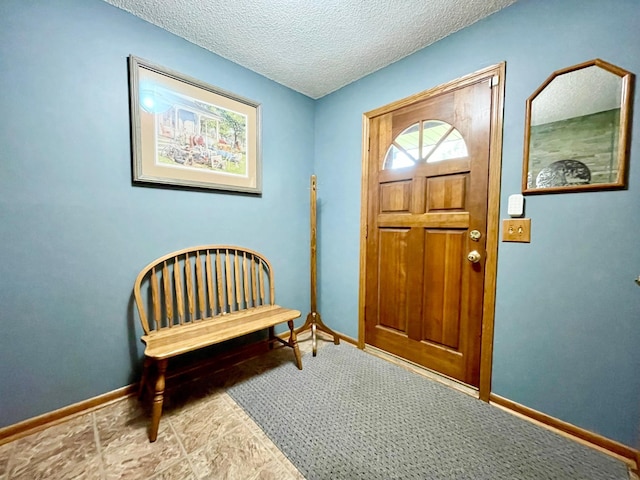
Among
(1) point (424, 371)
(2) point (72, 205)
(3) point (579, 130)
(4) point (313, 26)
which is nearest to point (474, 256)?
(3) point (579, 130)

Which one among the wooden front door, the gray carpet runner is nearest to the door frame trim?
the wooden front door

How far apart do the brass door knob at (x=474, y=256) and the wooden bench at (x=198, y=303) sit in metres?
1.27

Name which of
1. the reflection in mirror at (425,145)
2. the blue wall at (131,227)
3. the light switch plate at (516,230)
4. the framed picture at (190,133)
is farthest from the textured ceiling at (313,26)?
the light switch plate at (516,230)

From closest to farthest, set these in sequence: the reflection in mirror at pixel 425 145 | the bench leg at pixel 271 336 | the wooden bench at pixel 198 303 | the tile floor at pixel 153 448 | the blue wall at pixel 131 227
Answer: the tile floor at pixel 153 448
the blue wall at pixel 131 227
the wooden bench at pixel 198 303
the reflection in mirror at pixel 425 145
the bench leg at pixel 271 336

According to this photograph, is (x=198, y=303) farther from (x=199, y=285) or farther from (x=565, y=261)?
(x=565, y=261)

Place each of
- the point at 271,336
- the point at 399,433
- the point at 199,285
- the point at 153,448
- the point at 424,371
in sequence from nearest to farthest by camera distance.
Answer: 1. the point at 153,448
2. the point at 399,433
3. the point at 199,285
4. the point at 424,371
5. the point at 271,336

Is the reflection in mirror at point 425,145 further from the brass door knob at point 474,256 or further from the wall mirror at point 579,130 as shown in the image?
the brass door knob at point 474,256

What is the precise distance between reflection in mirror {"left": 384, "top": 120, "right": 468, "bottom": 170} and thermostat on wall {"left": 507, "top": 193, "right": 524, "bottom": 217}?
1.33ft

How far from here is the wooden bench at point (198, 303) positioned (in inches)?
54.8

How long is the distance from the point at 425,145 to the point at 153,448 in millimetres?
2380

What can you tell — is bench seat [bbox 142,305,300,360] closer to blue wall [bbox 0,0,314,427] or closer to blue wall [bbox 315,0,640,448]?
blue wall [bbox 0,0,314,427]

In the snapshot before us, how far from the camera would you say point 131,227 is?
1.53 meters

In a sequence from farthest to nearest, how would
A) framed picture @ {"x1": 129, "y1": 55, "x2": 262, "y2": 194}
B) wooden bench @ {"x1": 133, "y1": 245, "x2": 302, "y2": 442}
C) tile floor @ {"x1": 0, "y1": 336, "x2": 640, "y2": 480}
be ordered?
framed picture @ {"x1": 129, "y1": 55, "x2": 262, "y2": 194} → wooden bench @ {"x1": 133, "y1": 245, "x2": 302, "y2": 442} → tile floor @ {"x1": 0, "y1": 336, "x2": 640, "y2": 480}

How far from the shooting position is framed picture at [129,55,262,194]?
1522mm
